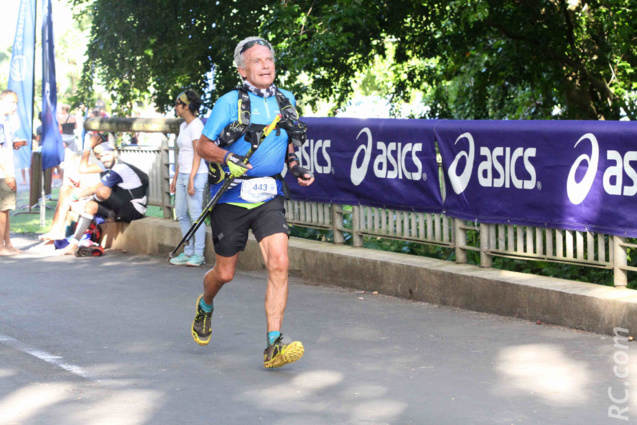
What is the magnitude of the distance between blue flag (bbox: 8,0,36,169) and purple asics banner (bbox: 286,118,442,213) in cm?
578

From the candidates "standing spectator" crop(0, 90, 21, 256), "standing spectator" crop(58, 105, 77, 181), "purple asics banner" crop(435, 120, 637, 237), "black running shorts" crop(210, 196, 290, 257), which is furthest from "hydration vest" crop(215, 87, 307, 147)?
"standing spectator" crop(58, 105, 77, 181)

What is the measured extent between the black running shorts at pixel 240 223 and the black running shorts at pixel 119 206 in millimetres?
5915

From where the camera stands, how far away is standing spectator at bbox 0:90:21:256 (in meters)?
11.5

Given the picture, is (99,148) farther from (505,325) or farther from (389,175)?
(505,325)

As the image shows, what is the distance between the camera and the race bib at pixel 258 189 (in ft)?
19.9

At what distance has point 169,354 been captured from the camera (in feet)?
21.0

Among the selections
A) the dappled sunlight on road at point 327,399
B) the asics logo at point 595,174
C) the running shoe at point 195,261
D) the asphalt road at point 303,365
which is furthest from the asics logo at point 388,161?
the dappled sunlight on road at point 327,399

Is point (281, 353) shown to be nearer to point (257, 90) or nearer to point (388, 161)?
point (257, 90)

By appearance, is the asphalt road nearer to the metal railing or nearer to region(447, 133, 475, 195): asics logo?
the metal railing

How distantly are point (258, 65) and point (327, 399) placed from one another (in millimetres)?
2146

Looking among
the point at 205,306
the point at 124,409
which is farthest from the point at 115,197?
the point at 124,409

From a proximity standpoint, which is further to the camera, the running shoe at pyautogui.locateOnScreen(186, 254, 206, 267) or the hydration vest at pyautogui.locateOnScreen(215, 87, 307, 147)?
the running shoe at pyautogui.locateOnScreen(186, 254, 206, 267)

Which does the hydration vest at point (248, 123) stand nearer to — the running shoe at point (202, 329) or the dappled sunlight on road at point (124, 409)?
the running shoe at point (202, 329)

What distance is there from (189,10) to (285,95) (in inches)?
345
